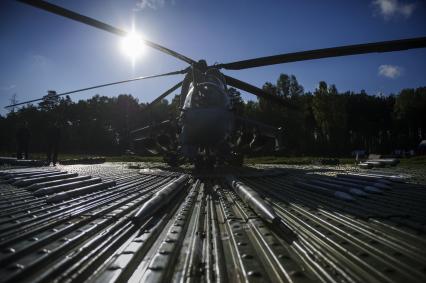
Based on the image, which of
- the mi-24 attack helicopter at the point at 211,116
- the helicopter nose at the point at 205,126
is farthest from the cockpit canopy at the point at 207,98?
the helicopter nose at the point at 205,126

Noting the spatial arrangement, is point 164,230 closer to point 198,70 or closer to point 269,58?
point 269,58

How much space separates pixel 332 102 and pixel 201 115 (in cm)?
5894

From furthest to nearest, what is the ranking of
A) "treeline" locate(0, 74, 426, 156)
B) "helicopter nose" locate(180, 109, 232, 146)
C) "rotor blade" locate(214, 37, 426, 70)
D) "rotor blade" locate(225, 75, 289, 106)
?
"treeline" locate(0, 74, 426, 156)
"rotor blade" locate(225, 75, 289, 106)
"helicopter nose" locate(180, 109, 232, 146)
"rotor blade" locate(214, 37, 426, 70)

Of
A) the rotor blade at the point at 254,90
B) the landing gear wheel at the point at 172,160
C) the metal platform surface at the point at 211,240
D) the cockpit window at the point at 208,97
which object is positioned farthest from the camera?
the landing gear wheel at the point at 172,160

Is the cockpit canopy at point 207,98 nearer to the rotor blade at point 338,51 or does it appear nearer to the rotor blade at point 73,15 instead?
the rotor blade at point 338,51

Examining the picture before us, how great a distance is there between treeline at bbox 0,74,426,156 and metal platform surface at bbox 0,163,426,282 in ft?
156

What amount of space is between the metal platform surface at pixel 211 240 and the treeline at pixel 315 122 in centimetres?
4745

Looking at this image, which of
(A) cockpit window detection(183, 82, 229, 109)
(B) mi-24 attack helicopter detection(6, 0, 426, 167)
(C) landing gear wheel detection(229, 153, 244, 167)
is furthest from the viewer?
(C) landing gear wheel detection(229, 153, 244, 167)

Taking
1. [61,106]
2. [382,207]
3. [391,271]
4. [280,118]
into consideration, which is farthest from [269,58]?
[61,106]

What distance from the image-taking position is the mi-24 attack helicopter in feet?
43.0

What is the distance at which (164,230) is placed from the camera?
4.59 m

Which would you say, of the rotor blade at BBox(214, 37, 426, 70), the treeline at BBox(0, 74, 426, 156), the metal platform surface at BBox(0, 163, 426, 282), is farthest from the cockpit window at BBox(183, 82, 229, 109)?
the treeline at BBox(0, 74, 426, 156)

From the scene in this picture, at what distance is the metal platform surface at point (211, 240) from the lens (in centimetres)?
295

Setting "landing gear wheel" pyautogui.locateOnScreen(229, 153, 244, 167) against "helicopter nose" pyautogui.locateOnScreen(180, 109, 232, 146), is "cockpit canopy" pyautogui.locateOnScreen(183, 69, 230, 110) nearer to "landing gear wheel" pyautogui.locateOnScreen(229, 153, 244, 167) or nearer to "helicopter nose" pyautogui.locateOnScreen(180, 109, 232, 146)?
"helicopter nose" pyautogui.locateOnScreen(180, 109, 232, 146)
